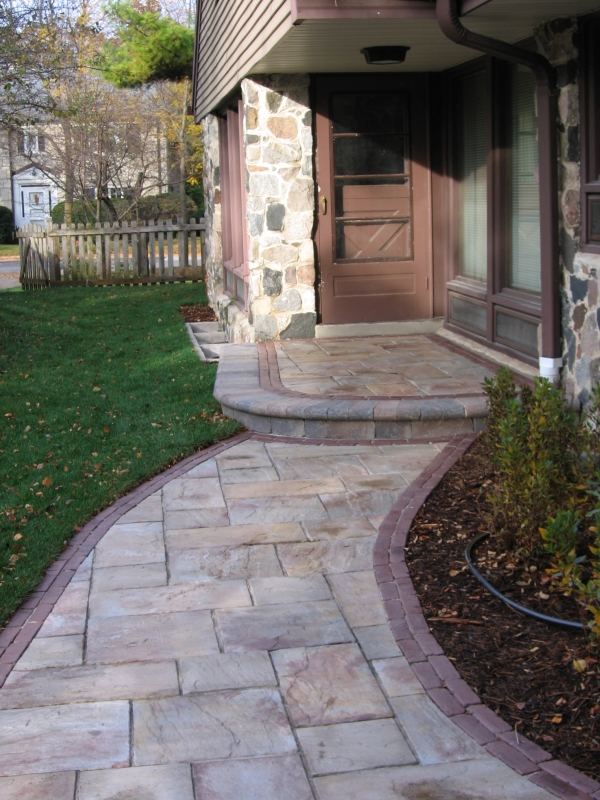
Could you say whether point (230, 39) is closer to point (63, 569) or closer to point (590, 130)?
point (590, 130)

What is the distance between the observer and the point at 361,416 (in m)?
5.69

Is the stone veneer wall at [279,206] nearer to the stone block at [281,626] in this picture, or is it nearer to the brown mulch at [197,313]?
the brown mulch at [197,313]

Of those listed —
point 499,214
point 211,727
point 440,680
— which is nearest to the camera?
point 211,727

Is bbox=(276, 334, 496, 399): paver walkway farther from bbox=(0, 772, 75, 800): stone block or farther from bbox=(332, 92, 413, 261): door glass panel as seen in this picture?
bbox=(0, 772, 75, 800): stone block

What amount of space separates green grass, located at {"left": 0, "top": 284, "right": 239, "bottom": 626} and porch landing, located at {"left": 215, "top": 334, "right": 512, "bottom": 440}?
0.97 ft

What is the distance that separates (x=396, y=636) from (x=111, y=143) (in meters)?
19.7

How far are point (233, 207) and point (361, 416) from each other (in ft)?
18.4

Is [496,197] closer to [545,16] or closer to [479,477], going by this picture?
[545,16]

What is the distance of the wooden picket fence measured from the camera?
54.1ft

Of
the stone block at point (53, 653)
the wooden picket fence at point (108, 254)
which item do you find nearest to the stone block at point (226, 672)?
the stone block at point (53, 653)

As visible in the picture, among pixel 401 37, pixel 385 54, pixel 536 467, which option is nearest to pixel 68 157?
pixel 385 54

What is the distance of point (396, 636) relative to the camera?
10.7 feet

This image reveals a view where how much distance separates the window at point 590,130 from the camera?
491 centimetres

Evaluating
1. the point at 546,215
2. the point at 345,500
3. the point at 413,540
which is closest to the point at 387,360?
the point at 546,215
